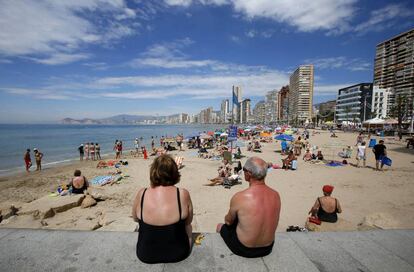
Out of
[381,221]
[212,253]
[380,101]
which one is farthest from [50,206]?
[380,101]

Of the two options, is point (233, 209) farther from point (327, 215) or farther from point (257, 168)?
point (327, 215)

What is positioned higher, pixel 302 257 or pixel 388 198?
pixel 302 257

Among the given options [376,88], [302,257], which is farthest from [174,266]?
[376,88]

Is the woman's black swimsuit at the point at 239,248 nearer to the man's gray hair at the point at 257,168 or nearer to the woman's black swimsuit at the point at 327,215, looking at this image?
the man's gray hair at the point at 257,168

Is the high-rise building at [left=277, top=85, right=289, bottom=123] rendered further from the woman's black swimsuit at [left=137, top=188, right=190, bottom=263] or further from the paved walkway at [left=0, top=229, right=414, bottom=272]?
the woman's black swimsuit at [left=137, top=188, right=190, bottom=263]

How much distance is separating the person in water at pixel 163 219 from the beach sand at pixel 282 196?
A: 3702 mm

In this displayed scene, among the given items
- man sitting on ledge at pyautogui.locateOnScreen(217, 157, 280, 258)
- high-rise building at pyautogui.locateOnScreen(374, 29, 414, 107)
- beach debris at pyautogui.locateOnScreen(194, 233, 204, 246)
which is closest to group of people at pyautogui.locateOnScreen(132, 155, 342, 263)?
man sitting on ledge at pyautogui.locateOnScreen(217, 157, 280, 258)

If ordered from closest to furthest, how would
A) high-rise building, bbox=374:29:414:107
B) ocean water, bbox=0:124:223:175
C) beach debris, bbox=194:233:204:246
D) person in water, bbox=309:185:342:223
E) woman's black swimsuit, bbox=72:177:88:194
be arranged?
beach debris, bbox=194:233:204:246 < person in water, bbox=309:185:342:223 < woman's black swimsuit, bbox=72:177:88:194 < ocean water, bbox=0:124:223:175 < high-rise building, bbox=374:29:414:107

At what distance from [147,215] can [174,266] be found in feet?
1.83

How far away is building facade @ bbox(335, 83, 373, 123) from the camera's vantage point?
9695 centimetres

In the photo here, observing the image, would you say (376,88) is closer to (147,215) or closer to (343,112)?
(343,112)

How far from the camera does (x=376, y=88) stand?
96.4m

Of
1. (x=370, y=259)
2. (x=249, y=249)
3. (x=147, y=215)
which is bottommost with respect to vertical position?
(x=370, y=259)

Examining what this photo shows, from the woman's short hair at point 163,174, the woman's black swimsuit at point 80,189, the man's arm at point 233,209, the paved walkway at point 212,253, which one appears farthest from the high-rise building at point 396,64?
the woman's short hair at point 163,174
